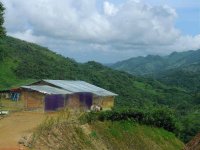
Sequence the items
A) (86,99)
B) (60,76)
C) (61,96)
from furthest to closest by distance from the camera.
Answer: (60,76), (86,99), (61,96)

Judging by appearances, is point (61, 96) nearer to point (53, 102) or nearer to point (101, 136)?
point (53, 102)

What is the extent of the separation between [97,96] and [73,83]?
3437 mm

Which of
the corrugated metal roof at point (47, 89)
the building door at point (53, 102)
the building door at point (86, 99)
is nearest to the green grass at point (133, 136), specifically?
the building door at point (53, 102)

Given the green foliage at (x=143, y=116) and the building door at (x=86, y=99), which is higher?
the building door at (x=86, y=99)

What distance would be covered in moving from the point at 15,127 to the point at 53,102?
28.8ft

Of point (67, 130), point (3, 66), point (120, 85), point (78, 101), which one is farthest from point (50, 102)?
point (120, 85)

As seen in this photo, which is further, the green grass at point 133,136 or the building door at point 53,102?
the building door at point 53,102

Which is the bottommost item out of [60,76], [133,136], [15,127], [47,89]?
[133,136]

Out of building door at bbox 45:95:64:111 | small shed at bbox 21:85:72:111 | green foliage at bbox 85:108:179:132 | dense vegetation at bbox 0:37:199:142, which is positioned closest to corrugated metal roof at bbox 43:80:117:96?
small shed at bbox 21:85:72:111

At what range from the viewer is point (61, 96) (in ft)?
116

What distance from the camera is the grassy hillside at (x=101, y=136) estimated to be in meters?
21.5

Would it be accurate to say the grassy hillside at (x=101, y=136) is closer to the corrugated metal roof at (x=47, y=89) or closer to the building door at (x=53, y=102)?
the building door at (x=53, y=102)

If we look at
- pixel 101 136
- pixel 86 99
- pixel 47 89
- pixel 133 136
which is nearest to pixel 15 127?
pixel 101 136

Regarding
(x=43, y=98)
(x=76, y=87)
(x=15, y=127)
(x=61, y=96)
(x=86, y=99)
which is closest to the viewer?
(x=15, y=127)
